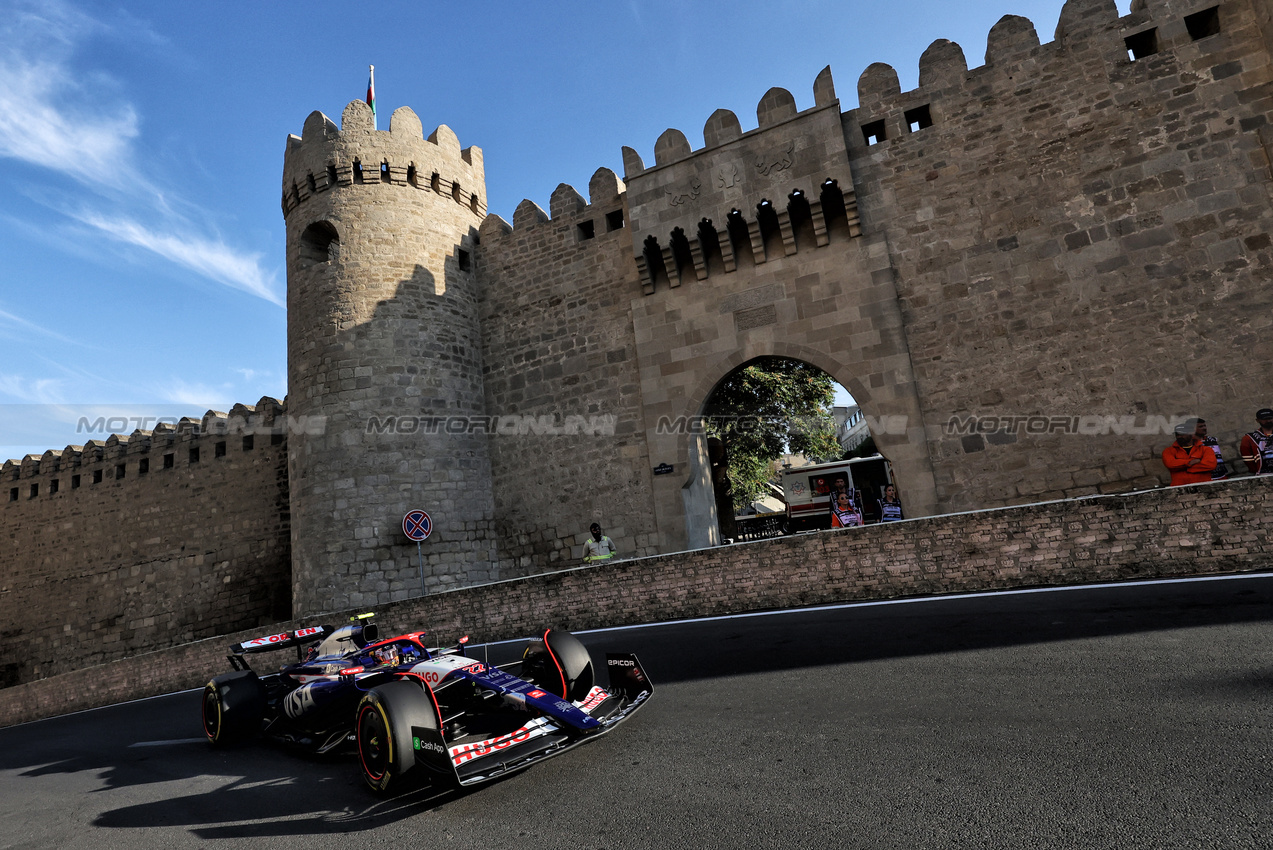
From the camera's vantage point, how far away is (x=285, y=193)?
15.2 meters

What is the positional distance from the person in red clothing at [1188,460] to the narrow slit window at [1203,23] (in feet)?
21.4

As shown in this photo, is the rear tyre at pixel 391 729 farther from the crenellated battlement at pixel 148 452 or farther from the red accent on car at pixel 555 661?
the crenellated battlement at pixel 148 452

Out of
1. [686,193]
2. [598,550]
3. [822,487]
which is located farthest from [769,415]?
[598,550]

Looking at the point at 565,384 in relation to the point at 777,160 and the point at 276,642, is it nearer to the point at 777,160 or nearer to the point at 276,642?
the point at 777,160

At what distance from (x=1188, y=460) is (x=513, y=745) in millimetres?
9162

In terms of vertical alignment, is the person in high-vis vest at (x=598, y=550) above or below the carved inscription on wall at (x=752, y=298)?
below

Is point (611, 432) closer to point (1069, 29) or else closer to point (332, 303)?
point (332, 303)

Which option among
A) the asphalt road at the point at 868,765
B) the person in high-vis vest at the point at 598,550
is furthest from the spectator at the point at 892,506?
the asphalt road at the point at 868,765

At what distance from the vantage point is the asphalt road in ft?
7.76

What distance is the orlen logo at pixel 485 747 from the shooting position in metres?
3.18

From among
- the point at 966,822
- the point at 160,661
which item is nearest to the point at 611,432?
the point at 160,661

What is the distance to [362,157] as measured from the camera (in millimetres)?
14383

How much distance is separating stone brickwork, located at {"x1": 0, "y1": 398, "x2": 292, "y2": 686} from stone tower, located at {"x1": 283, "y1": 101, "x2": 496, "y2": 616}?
3.41 metres

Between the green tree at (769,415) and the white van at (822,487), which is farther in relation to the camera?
the green tree at (769,415)
